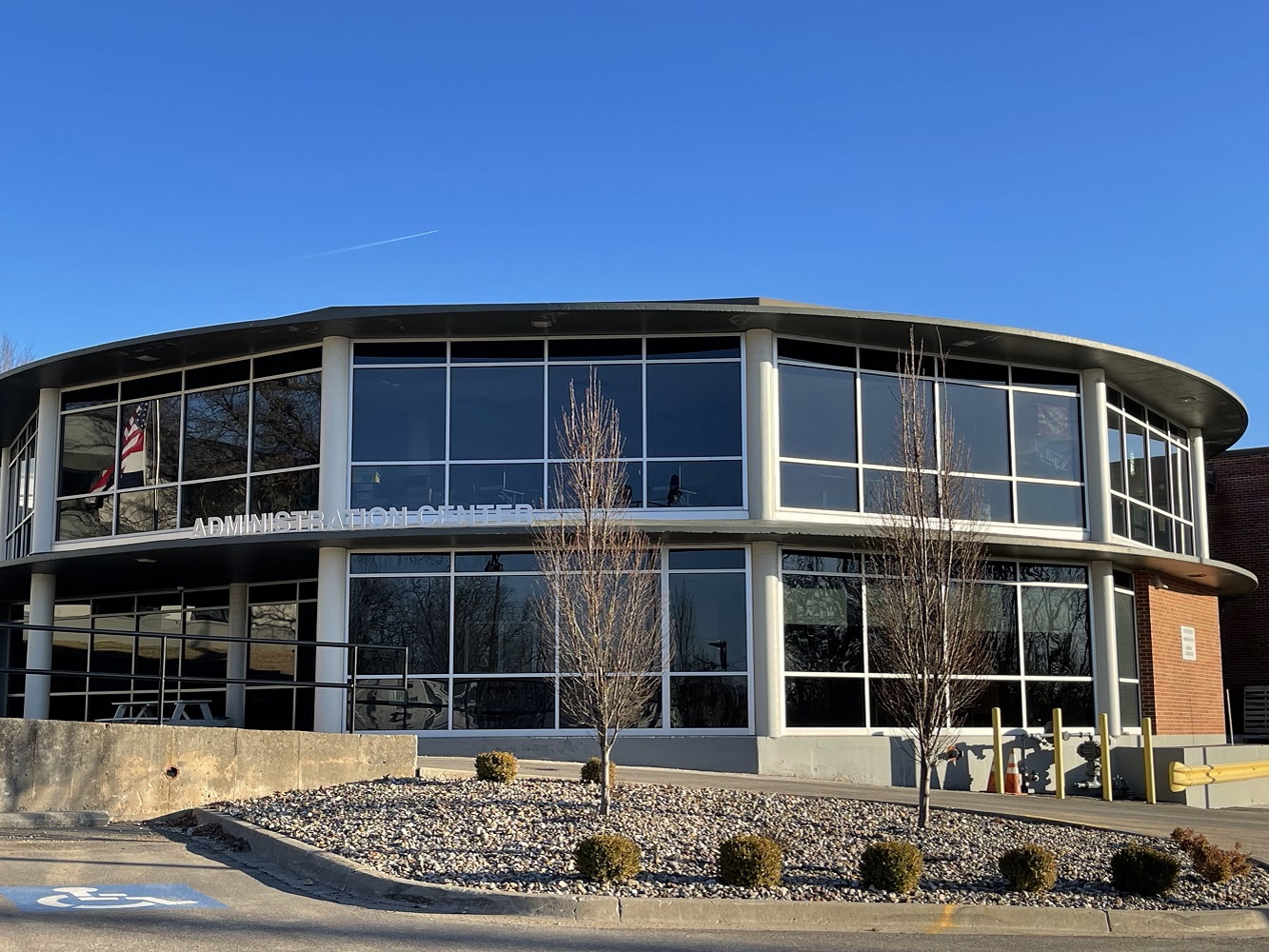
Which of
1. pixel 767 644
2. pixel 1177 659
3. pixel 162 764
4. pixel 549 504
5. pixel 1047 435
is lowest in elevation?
pixel 162 764

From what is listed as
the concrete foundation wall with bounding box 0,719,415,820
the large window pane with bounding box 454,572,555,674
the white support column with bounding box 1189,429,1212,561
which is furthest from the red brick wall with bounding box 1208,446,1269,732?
the concrete foundation wall with bounding box 0,719,415,820

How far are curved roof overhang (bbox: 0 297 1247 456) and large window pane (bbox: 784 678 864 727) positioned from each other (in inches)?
219

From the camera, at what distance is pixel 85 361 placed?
23.1 metres

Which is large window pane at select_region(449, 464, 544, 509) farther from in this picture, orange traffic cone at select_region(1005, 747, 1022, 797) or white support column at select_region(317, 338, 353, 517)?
orange traffic cone at select_region(1005, 747, 1022, 797)

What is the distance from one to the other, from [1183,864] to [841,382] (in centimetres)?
1068

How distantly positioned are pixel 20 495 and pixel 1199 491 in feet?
81.0

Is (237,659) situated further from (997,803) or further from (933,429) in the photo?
(997,803)

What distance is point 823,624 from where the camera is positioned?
21328 millimetres

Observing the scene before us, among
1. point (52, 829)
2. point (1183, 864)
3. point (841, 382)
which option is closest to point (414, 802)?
point (52, 829)

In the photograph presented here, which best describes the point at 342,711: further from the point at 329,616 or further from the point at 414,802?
the point at 414,802

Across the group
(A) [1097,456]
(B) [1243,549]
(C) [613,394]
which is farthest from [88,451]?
(B) [1243,549]

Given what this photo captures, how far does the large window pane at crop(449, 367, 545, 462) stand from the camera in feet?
70.0

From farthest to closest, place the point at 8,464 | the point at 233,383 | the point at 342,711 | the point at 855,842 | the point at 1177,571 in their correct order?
1. the point at 8,464
2. the point at 1177,571
3. the point at 233,383
4. the point at 342,711
5. the point at 855,842

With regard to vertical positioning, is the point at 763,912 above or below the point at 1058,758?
below
